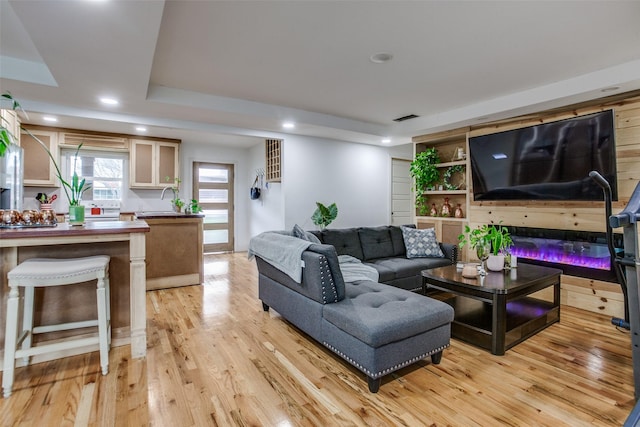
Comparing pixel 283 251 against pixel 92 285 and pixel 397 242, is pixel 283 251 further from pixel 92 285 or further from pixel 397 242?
pixel 397 242

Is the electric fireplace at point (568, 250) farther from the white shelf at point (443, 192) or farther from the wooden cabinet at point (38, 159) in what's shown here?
the wooden cabinet at point (38, 159)

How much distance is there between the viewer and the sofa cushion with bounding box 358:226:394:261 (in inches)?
165

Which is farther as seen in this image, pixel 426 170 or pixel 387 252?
pixel 426 170

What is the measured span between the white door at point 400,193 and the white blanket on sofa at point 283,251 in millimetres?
3883

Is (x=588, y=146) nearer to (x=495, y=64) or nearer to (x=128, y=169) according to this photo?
(x=495, y=64)

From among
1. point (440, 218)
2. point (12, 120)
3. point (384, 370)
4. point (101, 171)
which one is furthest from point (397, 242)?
point (101, 171)

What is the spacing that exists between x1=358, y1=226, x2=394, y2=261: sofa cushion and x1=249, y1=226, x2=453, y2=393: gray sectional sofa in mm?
1189

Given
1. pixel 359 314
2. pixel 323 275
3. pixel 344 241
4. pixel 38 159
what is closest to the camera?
pixel 359 314

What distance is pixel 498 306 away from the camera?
2510 millimetres

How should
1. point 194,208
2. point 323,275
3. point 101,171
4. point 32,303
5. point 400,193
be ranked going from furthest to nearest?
point 400,193 < point 101,171 < point 194,208 < point 323,275 < point 32,303

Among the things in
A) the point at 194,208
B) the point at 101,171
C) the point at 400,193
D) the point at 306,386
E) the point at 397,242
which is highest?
the point at 101,171

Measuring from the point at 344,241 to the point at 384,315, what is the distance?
2017mm

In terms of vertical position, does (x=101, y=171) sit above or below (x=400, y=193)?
above

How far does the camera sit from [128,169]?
6.04 meters
